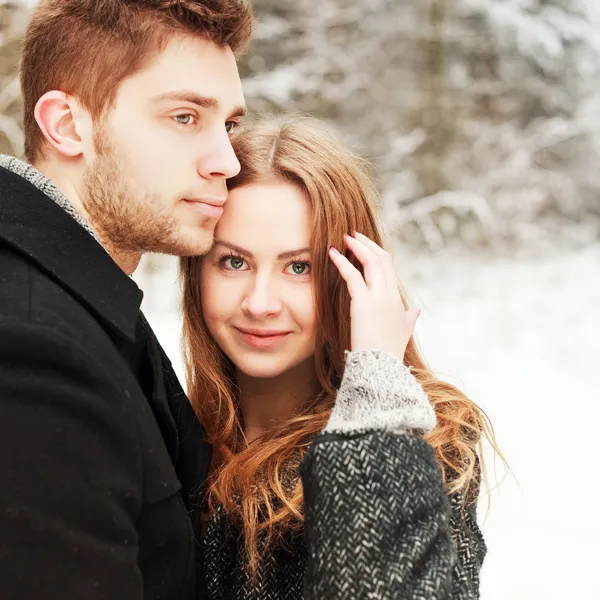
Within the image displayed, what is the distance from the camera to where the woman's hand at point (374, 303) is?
2.08 meters

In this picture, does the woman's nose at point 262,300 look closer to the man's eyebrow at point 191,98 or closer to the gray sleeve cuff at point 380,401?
the gray sleeve cuff at point 380,401

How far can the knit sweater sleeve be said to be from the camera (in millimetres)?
1683

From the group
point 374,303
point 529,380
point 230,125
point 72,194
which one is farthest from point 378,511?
point 529,380

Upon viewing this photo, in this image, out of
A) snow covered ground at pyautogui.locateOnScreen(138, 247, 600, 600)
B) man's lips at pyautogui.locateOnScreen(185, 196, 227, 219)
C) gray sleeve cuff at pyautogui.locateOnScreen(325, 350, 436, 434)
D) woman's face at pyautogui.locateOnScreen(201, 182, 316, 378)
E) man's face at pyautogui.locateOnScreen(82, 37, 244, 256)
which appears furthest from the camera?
snow covered ground at pyautogui.locateOnScreen(138, 247, 600, 600)

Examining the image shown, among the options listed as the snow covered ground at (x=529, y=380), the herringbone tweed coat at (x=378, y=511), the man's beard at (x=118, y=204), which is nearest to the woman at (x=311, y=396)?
the herringbone tweed coat at (x=378, y=511)

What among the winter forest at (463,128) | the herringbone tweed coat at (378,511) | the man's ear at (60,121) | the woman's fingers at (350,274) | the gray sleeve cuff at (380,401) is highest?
the winter forest at (463,128)

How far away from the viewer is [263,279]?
7.38 ft

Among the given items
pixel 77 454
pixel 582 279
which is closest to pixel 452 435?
pixel 77 454

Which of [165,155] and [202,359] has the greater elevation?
[165,155]

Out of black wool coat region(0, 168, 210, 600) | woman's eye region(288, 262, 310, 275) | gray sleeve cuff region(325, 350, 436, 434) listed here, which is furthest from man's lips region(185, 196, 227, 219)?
gray sleeve cuff region(325, 350, 436, 434)

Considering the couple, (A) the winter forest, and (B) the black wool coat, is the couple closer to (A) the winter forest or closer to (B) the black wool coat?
(B) the black wool coat

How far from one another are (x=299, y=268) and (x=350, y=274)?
0.18 m

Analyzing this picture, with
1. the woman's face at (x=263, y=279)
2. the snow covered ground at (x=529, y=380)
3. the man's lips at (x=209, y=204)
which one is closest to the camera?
the man's lips at (x=209, y=204)

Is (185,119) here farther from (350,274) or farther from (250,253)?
(350,274)
